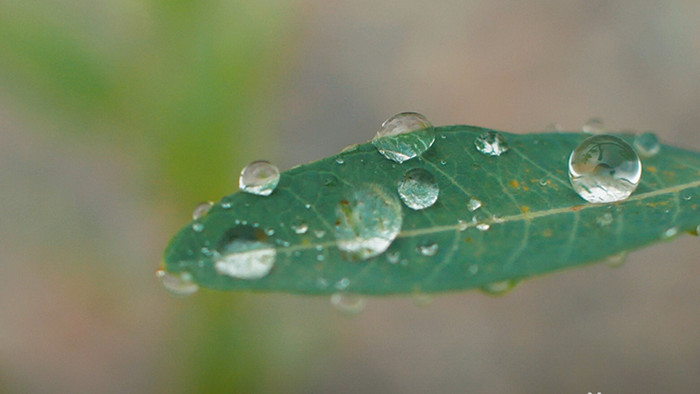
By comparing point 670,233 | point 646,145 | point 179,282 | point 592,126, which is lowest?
point 179,282

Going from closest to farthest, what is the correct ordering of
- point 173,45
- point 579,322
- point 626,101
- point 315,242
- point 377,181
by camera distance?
point 315,242, point 377,181, point 173,45, point 579,322, point 626,101

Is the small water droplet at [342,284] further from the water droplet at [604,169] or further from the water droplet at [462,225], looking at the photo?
the water droplet at [604,169]

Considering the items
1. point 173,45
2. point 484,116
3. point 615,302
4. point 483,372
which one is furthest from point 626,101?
point 173,45

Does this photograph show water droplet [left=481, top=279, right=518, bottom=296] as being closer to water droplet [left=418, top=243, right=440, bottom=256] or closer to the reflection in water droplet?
water droplet [left=418, top=243, right=440, bottom=256]

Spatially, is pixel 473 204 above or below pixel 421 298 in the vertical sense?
above

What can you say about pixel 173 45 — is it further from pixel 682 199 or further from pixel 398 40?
pixel 682 199

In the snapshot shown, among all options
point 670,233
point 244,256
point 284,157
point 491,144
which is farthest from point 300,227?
point 284,157

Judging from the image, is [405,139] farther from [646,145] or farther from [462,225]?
[646,145]
